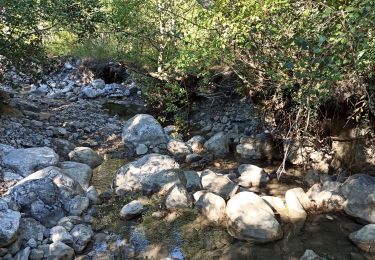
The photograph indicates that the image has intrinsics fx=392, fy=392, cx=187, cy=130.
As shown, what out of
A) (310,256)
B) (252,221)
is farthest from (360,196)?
(252,221)

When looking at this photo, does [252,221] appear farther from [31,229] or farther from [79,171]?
[79,171]

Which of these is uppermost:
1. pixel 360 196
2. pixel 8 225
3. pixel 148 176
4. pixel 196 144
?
pixel 360 196

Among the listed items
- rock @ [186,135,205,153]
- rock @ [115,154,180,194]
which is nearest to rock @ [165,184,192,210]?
rock @ [115,154,180,194]

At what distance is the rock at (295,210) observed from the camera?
20.2 feet

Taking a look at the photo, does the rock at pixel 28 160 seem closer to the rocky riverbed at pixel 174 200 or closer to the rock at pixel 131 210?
the rocky riverbed at pixel 174 200

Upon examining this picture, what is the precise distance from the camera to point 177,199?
263 inches

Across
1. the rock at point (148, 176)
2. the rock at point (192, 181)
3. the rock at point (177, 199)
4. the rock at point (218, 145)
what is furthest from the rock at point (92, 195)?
the rock at point (218, 145)

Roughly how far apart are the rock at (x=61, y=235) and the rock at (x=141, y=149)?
3996 mm

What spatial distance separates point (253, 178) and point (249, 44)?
2.64 meters

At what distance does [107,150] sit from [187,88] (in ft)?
11.1

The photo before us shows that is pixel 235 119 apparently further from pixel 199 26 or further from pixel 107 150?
pixel 199 26

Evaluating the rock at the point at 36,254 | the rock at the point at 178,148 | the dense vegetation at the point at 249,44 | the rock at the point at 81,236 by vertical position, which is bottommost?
the rock at the point at 36,254

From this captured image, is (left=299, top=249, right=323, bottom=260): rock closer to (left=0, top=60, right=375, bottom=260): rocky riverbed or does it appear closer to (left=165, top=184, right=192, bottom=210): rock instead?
(left=0, top=60, right=375, bottom=260): rocky riverbed

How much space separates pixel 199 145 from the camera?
9.76 m
